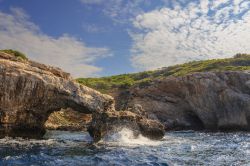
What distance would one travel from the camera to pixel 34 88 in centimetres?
3694

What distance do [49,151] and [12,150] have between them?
2.66m

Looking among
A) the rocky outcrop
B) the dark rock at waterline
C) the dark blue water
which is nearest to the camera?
the dark blue water

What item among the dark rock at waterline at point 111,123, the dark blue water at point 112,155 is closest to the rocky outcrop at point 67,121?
the dark rock at waterline at point 111,123

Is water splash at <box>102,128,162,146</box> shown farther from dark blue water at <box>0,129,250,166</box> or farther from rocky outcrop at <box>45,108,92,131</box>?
rocky outcrop at <box>45,108,92,131</box>

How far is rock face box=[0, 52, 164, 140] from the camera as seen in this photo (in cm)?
3612

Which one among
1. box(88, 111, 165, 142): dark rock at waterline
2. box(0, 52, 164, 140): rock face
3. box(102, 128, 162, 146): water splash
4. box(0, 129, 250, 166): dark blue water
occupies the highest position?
box(0, 52, 164, 140): rock face

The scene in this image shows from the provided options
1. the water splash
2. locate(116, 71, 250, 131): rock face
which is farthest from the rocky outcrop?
the water splash

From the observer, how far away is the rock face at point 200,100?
205ft

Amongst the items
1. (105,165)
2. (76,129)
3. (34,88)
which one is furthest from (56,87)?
(76,129)

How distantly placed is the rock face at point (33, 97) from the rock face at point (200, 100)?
96.9 feet

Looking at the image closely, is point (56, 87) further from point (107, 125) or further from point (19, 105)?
point (107, 125)

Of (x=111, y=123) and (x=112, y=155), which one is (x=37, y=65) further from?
(x=112, y=155)

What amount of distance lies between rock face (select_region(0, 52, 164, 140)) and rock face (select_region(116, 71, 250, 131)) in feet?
96.9

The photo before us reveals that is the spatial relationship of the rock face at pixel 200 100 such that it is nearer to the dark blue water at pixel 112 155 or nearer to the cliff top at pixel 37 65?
the dark blue water at pixel 112 155
